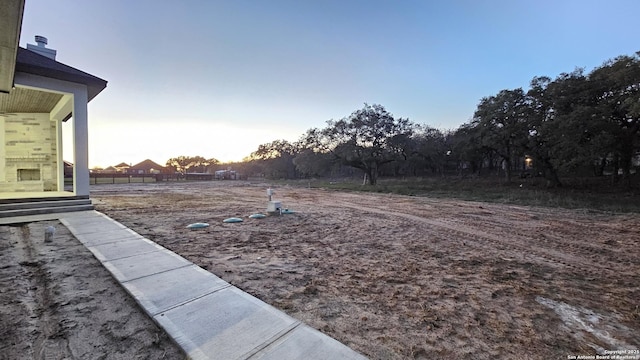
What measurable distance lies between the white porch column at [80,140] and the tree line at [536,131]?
15.6m

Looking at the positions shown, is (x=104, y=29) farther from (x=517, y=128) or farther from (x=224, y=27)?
(x=517, y=128)

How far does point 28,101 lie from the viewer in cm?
761

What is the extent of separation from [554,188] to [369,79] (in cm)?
1342

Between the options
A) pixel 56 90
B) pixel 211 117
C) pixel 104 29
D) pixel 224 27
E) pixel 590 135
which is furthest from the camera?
pixel 211 117

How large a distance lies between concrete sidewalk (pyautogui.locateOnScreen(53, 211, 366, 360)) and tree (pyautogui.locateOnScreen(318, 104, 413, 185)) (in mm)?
17828

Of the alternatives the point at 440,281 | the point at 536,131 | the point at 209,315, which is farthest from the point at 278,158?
the point at 209,315

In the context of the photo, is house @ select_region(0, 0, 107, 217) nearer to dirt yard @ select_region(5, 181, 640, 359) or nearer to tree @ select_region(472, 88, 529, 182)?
dirt yard @ select_region(5, 181, 640, 359)

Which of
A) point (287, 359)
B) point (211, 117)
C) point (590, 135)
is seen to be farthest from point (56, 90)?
point (590, 135)

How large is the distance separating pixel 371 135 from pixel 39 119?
1769 cm

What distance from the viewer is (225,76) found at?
12.8 meters

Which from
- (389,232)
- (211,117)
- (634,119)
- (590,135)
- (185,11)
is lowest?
(389,232)

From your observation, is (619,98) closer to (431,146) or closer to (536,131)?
(536,131)

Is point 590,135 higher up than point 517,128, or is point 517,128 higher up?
point 517,128

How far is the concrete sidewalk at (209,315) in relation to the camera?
1.54 m
